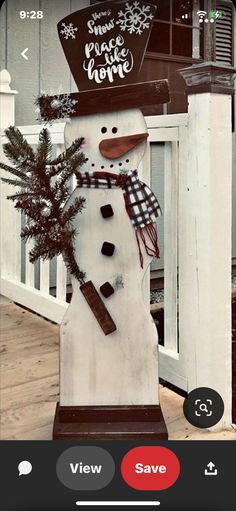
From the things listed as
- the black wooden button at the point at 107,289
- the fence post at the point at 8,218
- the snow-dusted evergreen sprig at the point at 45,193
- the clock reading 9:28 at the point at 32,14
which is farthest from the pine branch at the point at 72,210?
the fence post at the point at 8,218

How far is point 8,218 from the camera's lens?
1529mm

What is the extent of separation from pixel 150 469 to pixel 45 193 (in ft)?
1.23

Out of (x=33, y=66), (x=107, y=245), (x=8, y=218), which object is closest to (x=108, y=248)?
(x=107, y=245)

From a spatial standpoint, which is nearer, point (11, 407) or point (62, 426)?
point (62, 426)

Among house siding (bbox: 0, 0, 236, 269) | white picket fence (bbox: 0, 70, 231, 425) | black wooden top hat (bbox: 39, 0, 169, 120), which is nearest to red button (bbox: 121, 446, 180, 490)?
white picket fence (bbox: 0, 70, 231, 425)

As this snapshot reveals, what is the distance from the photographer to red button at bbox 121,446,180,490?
516 millimetres

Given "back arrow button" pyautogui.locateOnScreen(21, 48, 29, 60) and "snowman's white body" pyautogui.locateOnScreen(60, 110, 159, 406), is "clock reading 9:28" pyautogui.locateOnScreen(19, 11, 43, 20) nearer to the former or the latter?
"snowman's white body" pyautogui.locateOnScreen(60, 110, 159, 406)

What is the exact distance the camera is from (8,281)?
1531mm

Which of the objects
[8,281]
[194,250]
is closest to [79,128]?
[194,250]

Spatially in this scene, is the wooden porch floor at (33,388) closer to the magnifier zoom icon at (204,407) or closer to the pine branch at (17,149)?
the magnifier zoom icon at (204,407)

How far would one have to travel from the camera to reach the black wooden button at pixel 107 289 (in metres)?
0.78

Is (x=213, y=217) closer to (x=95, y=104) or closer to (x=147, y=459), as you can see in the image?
(x=95, y=104)

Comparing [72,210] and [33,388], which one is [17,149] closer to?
[72,210]

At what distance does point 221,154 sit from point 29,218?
0.95 ft
